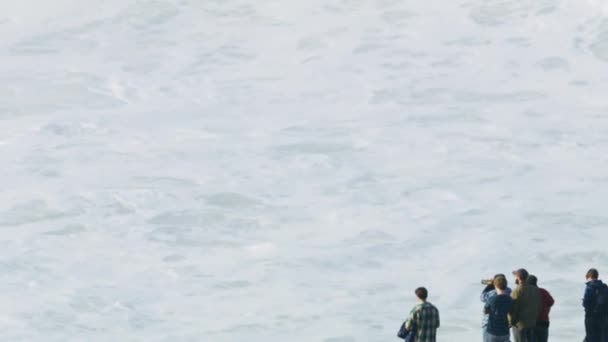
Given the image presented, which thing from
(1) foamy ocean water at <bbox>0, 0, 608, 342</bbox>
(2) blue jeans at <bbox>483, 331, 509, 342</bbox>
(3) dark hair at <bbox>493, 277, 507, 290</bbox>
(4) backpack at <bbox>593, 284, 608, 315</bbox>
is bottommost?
(2) blue jeans at <bbox>483, 331, 509, 342</bbox>

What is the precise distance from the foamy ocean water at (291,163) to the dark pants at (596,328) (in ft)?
17.5

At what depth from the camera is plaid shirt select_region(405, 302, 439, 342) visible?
1448 cm

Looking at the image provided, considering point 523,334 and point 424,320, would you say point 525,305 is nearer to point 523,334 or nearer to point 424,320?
point 523,334

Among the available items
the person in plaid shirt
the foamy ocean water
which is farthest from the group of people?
the foamy ocean water

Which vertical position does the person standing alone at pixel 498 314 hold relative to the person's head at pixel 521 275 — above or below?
below

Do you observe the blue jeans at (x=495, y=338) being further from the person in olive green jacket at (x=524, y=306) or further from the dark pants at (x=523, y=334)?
the dark pants at (x=523, y=334)

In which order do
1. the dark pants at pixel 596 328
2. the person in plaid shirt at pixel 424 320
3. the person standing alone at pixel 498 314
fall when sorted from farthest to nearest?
the dark pants at pixel 596 328 → the person standing alone at pixel 498 314 → the person in plaid shirt at pixel 424 320

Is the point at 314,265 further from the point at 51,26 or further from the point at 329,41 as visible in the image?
the point at 51,26

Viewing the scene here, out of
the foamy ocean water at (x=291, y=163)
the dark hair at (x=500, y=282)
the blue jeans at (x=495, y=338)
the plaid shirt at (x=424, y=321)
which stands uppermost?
the foamy ocean water at (x=291, y=163)

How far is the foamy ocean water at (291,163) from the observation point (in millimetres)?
23984

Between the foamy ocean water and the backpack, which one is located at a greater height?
the foamy ocean water

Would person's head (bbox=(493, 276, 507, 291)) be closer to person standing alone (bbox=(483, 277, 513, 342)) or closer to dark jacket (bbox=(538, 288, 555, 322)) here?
person standing alone (bbox=(483, 277, 513, 342))

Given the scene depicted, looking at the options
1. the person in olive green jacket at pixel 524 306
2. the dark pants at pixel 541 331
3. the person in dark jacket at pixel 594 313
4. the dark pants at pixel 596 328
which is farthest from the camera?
the dark pants at pixel 596 328

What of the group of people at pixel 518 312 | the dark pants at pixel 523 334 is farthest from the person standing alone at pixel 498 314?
the dark pants at pixel 523 334
